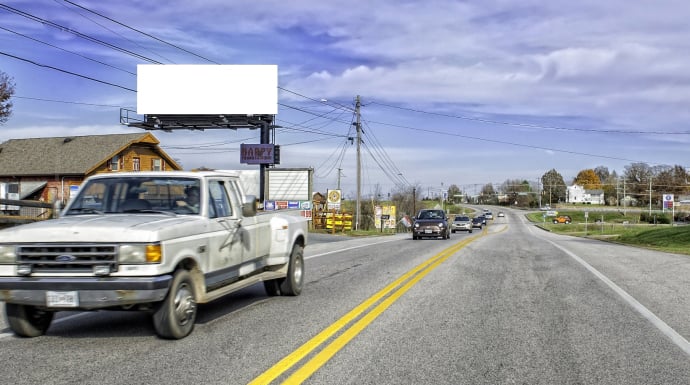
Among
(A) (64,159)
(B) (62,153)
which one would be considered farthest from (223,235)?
(B) (62,153)

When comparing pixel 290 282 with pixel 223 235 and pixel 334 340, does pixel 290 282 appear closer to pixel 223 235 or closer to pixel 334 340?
pixel 223 235

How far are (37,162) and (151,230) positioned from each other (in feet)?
154

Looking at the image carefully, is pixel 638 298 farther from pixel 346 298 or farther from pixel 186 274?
pixel 186 274

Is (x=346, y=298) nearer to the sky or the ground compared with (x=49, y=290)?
nearer to the ground

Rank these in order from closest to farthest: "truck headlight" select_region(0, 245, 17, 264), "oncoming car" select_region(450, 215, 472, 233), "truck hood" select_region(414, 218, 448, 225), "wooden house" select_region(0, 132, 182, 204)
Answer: "truck headlight" select_region(0, 245, 17, 264)
"truck hood" select_region(414, 218, 448, 225)
"wooden house" select_region(0, 132, 182, 204)
"oncoming car" select_region(450, 215, 472, 233)

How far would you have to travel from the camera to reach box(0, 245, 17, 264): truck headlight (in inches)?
247

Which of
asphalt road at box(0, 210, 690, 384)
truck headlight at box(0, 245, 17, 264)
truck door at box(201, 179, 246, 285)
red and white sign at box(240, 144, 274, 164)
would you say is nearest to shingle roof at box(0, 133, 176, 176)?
red and white sign at box(240, 144, 274, 164)

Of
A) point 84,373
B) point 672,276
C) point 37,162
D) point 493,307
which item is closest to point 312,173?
point 37,162

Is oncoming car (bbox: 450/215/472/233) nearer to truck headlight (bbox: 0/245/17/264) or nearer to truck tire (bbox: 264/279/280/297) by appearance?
truck tire (bbox: 264/279/280/297)

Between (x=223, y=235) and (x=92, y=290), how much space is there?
6.45 ft

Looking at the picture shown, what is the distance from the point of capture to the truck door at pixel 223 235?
7465 mm

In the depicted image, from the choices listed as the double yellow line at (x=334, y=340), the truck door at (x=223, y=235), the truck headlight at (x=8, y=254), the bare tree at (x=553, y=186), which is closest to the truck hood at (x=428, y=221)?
the double yellow line at (x=334, y=340)

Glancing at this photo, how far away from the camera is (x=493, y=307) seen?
898cm

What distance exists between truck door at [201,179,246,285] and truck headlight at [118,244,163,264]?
1.15 m
